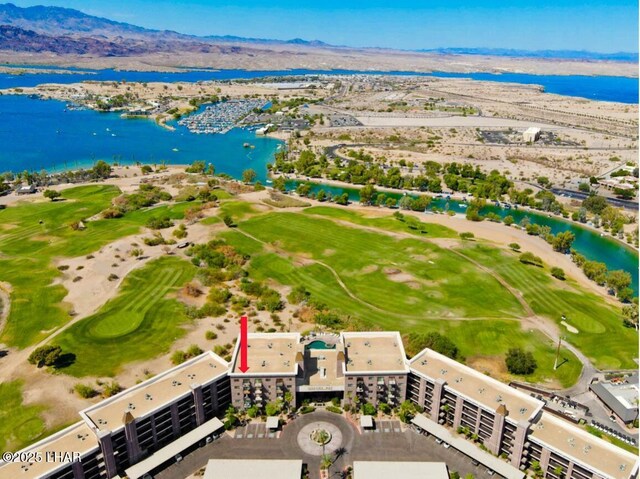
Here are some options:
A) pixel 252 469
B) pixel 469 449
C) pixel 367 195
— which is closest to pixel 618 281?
pixel 469 449

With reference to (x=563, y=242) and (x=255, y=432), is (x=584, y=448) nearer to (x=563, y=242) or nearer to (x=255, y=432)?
(x=255, y=432)

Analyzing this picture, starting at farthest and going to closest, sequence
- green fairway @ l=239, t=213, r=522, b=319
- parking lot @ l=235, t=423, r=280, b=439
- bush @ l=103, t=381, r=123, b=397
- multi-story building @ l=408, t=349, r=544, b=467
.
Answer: green fairway @ l=239, t=213, r=522, b=319 < bush @ l=103, t=381, r=123, b=397 < parking lot @ l=235, t=423, r=280, b=439 < multi-story building @ l=408, t=349, r=544, b=467

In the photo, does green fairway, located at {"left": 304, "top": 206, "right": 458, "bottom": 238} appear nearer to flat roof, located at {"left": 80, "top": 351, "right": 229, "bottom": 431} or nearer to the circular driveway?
the circular driveway

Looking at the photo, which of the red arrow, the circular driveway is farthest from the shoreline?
the red arrow

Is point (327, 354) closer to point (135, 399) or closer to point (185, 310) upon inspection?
point (135, 399)

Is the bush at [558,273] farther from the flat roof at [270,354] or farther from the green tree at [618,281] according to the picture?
the flat roof at [270,354]

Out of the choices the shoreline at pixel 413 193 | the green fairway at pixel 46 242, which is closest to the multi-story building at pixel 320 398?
the green fairway at pixel 46 242

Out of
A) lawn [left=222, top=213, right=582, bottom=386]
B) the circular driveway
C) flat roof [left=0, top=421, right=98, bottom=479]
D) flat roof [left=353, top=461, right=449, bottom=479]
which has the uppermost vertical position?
flat roof [left=0, top=421, right=98, bottom=479]
